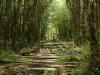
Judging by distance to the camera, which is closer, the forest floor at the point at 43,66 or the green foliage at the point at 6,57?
the forest floor at the point at 43,66

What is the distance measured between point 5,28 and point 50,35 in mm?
61166

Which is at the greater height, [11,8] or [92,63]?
[11,8]

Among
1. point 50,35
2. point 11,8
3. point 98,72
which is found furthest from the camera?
point 50,35

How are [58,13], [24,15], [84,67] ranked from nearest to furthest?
[84,67]
[24,15]
[58,13]

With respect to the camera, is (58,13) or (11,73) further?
(58,13)

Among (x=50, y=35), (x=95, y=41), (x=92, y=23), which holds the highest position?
(x=92, y=23)

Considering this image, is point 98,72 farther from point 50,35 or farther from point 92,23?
point 50,35

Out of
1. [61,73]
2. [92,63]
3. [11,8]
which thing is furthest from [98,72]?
[11,8]

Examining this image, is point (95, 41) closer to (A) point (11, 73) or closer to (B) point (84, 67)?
(B) point (84, 67)

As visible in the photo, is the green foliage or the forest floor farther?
the green foliage

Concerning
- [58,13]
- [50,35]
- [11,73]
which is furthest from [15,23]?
[50,35]

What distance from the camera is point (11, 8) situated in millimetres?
16625

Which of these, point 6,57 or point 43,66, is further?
point 6,57

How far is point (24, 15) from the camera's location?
18.3m
